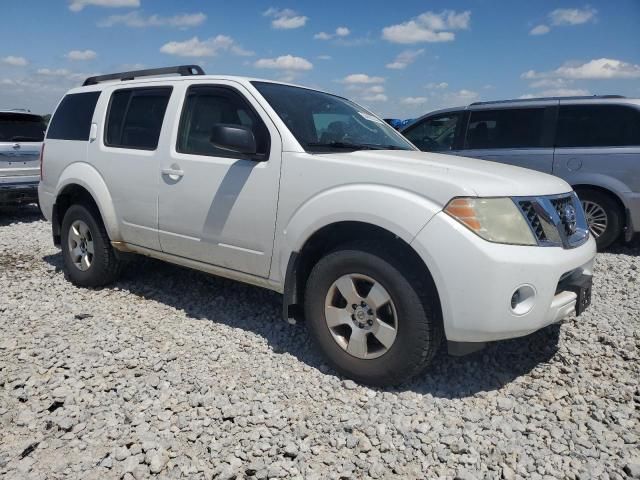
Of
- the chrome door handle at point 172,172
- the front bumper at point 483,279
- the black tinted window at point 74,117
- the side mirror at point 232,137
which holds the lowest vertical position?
the front bumper at point 483,279

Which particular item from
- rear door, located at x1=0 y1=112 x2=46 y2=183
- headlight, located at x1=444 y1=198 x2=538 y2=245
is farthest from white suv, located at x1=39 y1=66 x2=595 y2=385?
rear door, located at x1=0 y1=112 x2=46 y2=183

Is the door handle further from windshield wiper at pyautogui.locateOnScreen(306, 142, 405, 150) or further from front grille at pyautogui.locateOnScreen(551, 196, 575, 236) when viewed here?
front grille at pyautogui.locateOnScreen(551, 196, 575, 236)

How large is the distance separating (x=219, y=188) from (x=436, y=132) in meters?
4.58

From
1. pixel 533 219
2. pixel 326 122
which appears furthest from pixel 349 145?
pixel 533 219

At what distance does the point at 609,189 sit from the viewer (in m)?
6.11

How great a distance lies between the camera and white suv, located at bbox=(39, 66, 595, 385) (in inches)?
104

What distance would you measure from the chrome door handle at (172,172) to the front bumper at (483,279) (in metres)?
1.94

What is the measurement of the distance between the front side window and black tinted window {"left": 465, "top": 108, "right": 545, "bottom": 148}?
24cm

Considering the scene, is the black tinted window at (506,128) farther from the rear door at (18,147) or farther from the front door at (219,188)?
the rear door at (18,147)

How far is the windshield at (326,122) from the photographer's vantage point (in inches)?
133

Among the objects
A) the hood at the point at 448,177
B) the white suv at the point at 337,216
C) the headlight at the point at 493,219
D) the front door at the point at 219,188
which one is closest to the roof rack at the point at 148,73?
the white suv at the point at 337,216

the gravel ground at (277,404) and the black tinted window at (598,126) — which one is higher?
the black tinted window at (598,126)

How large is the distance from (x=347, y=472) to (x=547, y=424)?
3.72 ft

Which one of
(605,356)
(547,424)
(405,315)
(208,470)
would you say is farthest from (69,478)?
(605,356)
